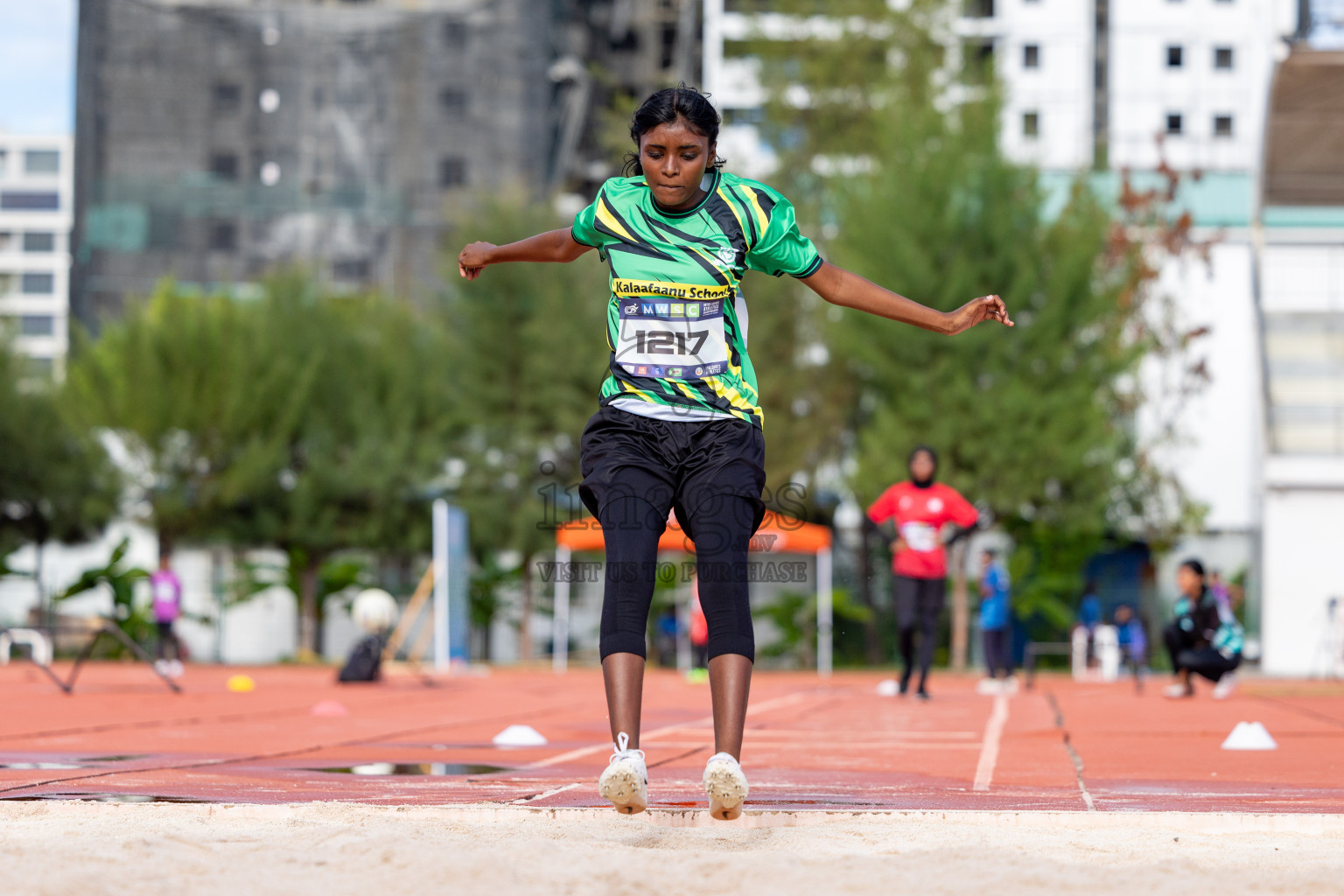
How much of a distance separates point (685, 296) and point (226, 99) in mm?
54498

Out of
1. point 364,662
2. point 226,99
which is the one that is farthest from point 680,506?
point 226,99

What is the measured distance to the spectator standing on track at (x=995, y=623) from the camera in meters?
16.5

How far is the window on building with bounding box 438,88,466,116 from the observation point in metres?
55.2

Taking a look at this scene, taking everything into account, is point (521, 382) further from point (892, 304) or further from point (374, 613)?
point (892, 304)

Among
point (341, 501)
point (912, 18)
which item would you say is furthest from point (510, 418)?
point (912, 18)

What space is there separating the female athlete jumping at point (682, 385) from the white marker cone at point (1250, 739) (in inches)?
138

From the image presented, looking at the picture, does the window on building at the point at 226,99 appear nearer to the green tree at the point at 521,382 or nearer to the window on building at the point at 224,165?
the window on building at the point at 224,165

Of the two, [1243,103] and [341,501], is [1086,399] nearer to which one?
[341,501]

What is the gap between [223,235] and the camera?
183 feet

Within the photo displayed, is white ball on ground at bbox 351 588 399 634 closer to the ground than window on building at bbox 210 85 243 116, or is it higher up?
closer to the ground

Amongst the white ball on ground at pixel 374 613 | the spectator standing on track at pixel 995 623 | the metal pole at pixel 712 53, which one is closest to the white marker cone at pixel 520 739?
the white ball on ground at pixel 374 613

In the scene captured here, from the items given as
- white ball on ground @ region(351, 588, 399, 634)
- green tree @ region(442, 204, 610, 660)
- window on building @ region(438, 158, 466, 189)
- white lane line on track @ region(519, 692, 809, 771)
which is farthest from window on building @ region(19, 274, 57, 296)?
white lane line on track @ region(519, 692, 809, 771)

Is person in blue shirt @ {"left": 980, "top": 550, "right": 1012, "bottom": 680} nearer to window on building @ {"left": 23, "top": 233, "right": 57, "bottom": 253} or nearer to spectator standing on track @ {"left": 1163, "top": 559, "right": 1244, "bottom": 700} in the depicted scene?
spectator standing on track @ {"left": 1163, "top": 559, "right": 1244, "bottom": 700}

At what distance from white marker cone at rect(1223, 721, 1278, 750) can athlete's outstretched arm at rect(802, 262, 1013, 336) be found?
133 inches
